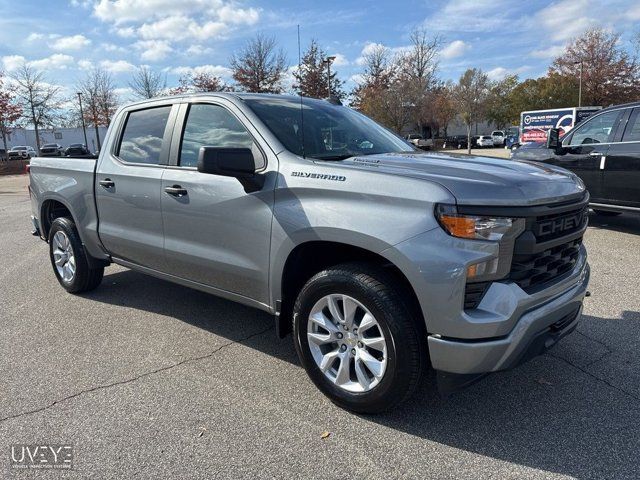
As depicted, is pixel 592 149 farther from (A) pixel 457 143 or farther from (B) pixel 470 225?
(A) pixel 457 143

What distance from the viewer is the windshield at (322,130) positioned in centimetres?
345

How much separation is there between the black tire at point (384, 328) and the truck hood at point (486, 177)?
601mm

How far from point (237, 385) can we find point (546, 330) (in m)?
1.96

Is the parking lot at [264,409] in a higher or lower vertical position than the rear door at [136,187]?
lower

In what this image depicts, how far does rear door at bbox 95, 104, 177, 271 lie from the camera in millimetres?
4038

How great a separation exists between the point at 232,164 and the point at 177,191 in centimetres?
93

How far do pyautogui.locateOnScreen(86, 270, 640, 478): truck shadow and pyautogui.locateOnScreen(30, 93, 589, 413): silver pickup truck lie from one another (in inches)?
12.3

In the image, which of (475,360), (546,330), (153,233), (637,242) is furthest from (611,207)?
(153,233)

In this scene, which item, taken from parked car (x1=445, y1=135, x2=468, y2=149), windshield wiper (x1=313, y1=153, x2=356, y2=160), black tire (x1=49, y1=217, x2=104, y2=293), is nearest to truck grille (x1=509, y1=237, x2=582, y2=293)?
windshield wiper (x1=313, y1=153, x2=356, y2=160)

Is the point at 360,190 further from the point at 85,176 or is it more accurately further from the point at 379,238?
the point at 85,176

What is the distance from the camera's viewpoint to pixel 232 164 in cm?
299

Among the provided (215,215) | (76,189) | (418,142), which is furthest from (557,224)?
(418,142)
